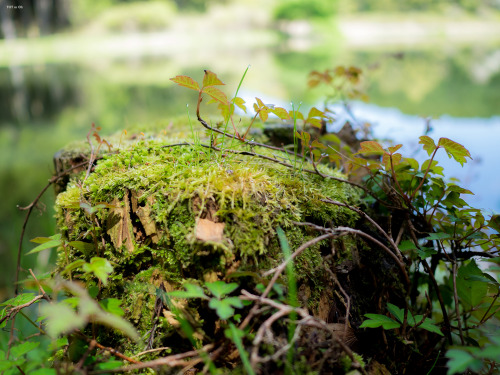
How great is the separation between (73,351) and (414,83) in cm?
1565

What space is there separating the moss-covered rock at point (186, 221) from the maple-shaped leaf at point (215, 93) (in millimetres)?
238

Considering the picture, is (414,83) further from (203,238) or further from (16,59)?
(16,59)

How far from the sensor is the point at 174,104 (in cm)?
1127

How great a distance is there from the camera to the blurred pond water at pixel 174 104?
173 inches

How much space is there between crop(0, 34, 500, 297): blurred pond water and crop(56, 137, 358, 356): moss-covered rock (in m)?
1.27

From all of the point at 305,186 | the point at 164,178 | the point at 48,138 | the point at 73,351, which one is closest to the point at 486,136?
the point at 305,186

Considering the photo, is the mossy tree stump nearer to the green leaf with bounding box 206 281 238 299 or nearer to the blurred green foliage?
the green leaf with bounding box 206 281 238 299

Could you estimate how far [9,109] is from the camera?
37.9 ft

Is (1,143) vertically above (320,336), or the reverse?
(320,336)

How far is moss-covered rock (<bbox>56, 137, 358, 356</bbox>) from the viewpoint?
3.36 feet

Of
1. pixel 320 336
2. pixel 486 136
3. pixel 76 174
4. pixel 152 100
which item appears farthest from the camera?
pixel 152 100

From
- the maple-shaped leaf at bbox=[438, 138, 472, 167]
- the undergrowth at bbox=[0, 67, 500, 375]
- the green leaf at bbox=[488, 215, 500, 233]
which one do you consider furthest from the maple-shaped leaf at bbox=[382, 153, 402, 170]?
the green leaf at bbox=[488, 215, 500, 233]

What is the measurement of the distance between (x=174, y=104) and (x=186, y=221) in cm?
1091

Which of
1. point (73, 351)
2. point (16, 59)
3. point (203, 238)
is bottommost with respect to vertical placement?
point (73, 351)
